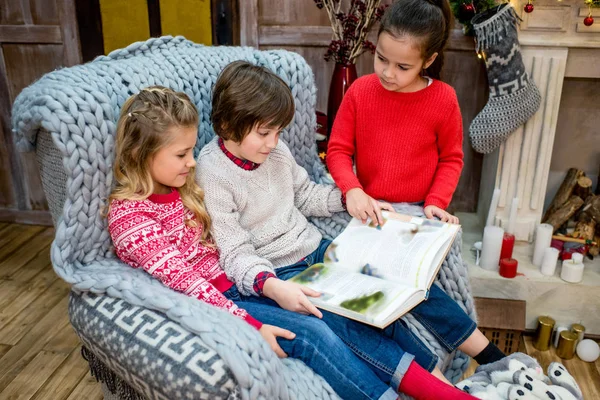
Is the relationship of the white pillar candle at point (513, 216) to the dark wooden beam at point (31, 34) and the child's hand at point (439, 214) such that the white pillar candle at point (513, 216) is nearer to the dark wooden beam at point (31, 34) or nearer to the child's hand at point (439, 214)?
the child's hand at point (439, 214)

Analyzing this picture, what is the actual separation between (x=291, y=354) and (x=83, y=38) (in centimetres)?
188

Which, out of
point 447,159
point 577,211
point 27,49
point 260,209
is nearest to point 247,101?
point 260,209

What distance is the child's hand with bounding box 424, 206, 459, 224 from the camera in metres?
1.35

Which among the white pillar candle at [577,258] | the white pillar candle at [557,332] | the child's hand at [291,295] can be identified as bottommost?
the white pillar candle at [557,332]

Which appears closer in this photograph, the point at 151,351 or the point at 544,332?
the point at 151,351

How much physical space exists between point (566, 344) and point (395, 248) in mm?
972

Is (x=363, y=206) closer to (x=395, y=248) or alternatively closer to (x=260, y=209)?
(x=395, y=248)

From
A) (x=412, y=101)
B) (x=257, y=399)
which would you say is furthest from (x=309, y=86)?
(x=257, y=399)

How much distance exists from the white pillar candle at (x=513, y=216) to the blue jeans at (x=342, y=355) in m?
1.12

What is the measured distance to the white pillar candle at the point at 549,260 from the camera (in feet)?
6.29

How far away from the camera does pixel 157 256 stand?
1.05 m

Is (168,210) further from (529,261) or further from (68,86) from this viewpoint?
(529,261)

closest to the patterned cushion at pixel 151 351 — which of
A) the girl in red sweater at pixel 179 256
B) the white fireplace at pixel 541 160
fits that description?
the girl in red sweater at pixel 179 256

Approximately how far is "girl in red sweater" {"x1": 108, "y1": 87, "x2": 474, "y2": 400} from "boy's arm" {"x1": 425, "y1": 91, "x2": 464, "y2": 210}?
0.45 m
